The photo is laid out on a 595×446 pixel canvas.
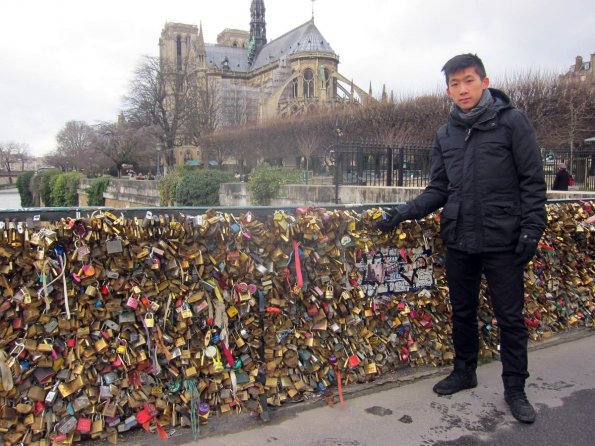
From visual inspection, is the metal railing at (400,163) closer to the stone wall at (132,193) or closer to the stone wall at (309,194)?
the stone wall at (309,194)

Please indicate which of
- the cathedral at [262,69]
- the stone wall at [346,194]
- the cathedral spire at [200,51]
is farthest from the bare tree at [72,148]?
the stone wall at [346,194]

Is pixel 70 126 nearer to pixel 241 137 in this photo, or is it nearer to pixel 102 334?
pixel 241 137

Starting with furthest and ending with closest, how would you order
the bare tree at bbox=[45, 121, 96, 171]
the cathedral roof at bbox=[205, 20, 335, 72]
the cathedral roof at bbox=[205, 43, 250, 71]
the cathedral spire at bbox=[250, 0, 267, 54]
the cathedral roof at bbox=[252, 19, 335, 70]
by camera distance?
the cathedral spire at bbox=[250, 0, 267, 54] < the cathedral roof at bbox=[205, 43, 250, 71] < the cathedral roof at bbox=[205, 20, 335, 72] < the cathedral roof at bbox=[252, 19, 335, 70] < the bare tree at bbox=[45, 121, 96, 171]

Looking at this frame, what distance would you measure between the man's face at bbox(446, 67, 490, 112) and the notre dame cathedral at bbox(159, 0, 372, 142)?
175 feet

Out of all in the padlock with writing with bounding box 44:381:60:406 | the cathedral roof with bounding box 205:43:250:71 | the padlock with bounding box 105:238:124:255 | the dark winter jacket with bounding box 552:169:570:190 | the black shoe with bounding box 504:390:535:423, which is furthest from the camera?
the cathedral roof with bounding box 205:43:250:71

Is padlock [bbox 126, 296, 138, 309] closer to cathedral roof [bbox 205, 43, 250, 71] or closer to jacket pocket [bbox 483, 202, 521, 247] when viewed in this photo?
jacket pocket [bbox 483, 202, 521, 247]

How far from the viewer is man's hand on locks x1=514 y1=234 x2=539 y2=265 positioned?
3.02 metres

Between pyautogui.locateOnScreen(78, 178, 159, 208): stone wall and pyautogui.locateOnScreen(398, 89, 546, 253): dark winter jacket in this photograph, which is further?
pyautogui.locateOnScreen(78, 178, 159, 208): stone wall

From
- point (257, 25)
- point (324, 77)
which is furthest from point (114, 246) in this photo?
point (257, 25)

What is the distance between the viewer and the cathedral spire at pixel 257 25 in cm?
10638

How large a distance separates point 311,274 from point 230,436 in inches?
46.9

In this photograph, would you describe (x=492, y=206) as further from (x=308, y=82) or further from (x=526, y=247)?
(x=308, y=82)

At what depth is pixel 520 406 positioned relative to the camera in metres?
3.18

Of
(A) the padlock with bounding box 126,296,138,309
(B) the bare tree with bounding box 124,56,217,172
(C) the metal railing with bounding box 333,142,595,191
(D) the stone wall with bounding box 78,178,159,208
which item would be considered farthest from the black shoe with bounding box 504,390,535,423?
(B) the bare tree with bounding box 124,56,217,172
